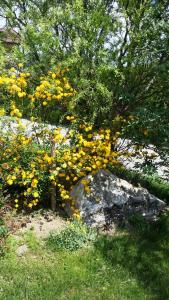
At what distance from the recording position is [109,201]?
546 centimetres

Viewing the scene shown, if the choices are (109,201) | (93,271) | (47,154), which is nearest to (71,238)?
(93,271)

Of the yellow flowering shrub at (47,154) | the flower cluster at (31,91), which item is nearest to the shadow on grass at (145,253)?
the yellow flowering shrub at (47,154)

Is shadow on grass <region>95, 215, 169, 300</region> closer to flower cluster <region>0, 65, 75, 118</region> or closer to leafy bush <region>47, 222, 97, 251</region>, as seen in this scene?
leafy bush <region>47, 222, 97, 251</region>

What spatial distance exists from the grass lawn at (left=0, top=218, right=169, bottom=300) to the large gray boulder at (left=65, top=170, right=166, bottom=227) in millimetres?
375

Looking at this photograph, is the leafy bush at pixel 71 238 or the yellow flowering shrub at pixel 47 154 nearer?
the leafy bush at pixel 71 238

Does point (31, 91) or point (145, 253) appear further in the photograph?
point (31, 91)

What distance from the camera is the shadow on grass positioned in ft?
14.2

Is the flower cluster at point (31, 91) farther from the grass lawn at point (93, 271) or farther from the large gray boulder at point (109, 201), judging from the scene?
the grass lawn at point (93, 271)

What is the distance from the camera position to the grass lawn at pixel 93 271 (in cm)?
409

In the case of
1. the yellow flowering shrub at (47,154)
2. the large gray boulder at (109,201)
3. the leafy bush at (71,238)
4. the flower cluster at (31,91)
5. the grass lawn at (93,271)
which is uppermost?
the flower cluster at (31,91)

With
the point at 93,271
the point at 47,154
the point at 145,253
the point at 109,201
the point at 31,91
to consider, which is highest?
the point at 31,91

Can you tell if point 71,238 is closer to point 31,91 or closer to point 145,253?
point 145,253

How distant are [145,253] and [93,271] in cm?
76

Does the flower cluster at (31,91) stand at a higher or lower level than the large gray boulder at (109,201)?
higher
